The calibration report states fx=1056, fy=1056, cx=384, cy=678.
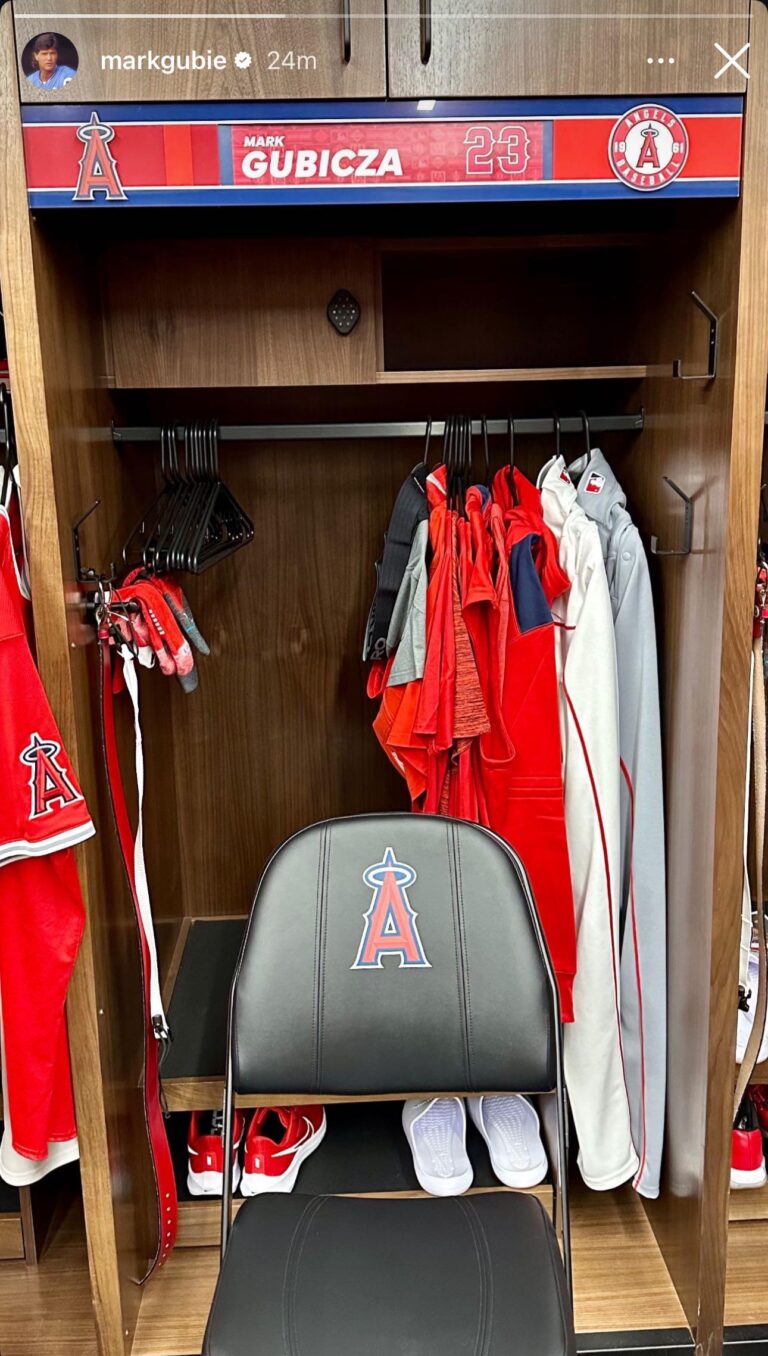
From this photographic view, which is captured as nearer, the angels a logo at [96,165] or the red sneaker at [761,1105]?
the angels a logo at [96,165]

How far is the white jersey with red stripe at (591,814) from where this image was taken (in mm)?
1738

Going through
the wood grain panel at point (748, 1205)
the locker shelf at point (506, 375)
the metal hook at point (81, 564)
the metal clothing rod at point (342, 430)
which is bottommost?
the wood grain panel at point (748, 1205)

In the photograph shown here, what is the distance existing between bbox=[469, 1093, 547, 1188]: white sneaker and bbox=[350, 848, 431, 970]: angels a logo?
0.68m

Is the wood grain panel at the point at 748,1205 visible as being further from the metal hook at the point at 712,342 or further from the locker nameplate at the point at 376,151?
the locker nameplate at the point at 376,151

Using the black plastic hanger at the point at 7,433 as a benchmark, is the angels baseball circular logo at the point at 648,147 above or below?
above

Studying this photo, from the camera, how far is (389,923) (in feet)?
4.78

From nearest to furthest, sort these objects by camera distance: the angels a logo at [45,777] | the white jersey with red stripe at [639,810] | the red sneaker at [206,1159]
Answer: the angels a logo at [45,777]
the white jersey with red stripe at [639,810]
the red sneaker at [206,1159]

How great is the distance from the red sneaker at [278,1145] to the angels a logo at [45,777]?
772 millimetres

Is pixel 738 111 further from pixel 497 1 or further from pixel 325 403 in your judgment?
pixel 325 403

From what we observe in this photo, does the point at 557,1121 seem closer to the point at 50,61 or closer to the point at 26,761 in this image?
the point at 26,761

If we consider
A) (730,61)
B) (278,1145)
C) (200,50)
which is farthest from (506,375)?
(278,1145)

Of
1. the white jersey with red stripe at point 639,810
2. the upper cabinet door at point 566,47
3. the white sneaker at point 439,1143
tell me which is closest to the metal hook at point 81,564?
the upper cabinet door at point 566,47

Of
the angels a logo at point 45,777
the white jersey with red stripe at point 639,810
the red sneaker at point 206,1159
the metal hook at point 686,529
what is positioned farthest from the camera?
the red sneaker at point 206,1159

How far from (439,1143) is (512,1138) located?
0.44 ft
